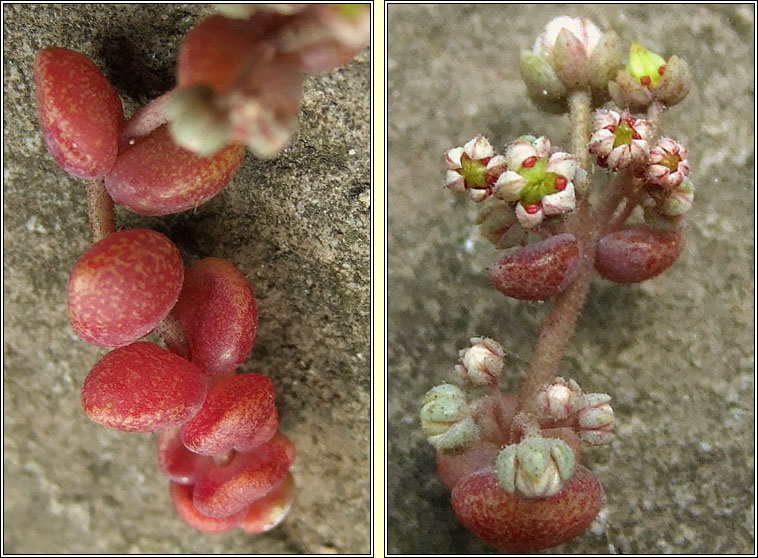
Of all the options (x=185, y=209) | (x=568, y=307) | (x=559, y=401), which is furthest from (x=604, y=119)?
(x=185, y=209)

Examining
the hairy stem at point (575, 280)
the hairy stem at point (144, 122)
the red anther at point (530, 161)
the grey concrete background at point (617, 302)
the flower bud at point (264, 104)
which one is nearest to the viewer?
the flower bud at point (264, 104)

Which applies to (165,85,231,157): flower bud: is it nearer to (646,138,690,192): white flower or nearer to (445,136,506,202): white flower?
(445,136,506,202): white flower

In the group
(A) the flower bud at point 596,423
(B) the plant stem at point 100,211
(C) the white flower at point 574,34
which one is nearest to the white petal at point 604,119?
(C) the white flower at point 574,34

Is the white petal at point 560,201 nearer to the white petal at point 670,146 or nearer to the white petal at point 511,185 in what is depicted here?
the white petal at point 511,185

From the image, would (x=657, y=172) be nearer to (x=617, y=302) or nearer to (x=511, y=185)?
(x=511, y=185)

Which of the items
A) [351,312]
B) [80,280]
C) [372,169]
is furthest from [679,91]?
[80,280]

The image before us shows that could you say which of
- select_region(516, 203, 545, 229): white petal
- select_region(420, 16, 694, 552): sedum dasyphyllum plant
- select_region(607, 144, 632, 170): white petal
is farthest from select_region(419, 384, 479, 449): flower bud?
select_region(607, 144, 632, 170): white petal
